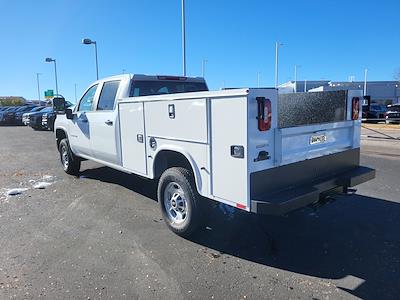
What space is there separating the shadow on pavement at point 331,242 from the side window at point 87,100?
3.28m

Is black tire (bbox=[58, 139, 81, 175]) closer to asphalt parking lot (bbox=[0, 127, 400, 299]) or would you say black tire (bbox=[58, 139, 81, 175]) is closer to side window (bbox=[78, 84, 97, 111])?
side window (bbox=[78, 84, 97, 111])

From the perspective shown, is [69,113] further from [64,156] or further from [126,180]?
[126,180]

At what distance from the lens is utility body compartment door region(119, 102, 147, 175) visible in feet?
18.1

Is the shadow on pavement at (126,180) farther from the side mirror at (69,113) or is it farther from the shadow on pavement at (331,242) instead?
the shadow on pavement at (331,242)

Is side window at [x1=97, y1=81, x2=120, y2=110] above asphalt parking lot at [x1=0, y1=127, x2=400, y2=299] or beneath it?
above

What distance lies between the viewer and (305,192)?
13.5 feet

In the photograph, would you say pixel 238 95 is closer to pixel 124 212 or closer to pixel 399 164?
pixel 124 212

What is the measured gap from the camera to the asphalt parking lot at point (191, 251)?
3666 mm

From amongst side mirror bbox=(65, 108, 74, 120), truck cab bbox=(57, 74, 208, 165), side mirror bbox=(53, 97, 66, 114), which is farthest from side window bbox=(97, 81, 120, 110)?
side mirror bbox=(53, 97, 66, 114)

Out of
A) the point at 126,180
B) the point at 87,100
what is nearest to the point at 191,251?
the point at 126,180

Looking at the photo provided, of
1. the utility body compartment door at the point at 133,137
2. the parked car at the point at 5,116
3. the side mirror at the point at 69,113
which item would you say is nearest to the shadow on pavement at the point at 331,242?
the utility body compartment door at the point at 133,137

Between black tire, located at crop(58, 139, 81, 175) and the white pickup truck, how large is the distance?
9.09 ft

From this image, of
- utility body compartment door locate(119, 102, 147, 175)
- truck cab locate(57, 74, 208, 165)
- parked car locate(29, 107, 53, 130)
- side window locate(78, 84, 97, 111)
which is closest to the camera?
utility body compartment door locate(119, 102, 147, 175)

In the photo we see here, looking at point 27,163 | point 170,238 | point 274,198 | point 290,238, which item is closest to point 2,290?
point 170,238
